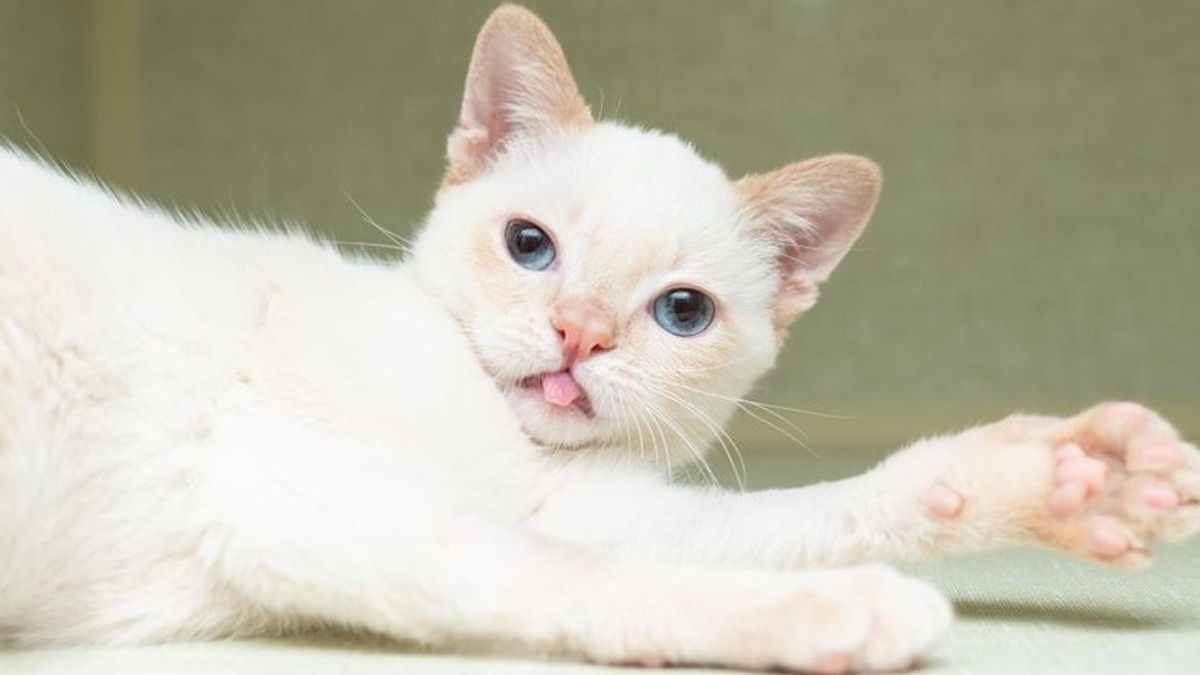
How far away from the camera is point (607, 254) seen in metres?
1.70

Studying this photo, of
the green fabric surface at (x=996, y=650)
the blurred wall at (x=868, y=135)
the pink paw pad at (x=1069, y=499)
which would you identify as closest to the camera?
the green fabric surface at (x=996, y=650)

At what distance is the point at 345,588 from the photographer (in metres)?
1.30

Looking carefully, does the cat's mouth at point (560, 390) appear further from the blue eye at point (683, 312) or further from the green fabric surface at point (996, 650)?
the green fabric surface at point (996, 650)

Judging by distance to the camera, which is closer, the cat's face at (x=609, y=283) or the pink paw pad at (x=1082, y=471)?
the pink paw pad at (x=1082, y=471)

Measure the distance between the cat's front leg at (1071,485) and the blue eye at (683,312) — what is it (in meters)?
0.34

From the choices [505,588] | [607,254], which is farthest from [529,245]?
[505,588]

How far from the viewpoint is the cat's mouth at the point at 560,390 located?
163 centimetres

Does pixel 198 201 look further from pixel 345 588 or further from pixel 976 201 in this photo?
pixel 345 588

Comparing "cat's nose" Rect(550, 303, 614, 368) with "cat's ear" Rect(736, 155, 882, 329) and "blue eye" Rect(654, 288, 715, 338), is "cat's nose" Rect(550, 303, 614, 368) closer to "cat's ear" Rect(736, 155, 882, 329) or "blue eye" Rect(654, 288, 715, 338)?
"blue eye" Rect(654, 288, 715, 338)

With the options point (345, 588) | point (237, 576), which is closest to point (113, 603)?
point (237, 576)

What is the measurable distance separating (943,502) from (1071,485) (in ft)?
0.46

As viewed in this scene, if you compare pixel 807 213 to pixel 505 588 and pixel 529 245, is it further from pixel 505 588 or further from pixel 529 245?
pixel 505 588

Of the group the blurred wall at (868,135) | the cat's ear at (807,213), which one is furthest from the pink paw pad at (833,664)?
the blurred wall at (868,135)

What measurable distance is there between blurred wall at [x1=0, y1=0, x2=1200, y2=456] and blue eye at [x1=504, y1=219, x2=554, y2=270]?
222 centimetres
